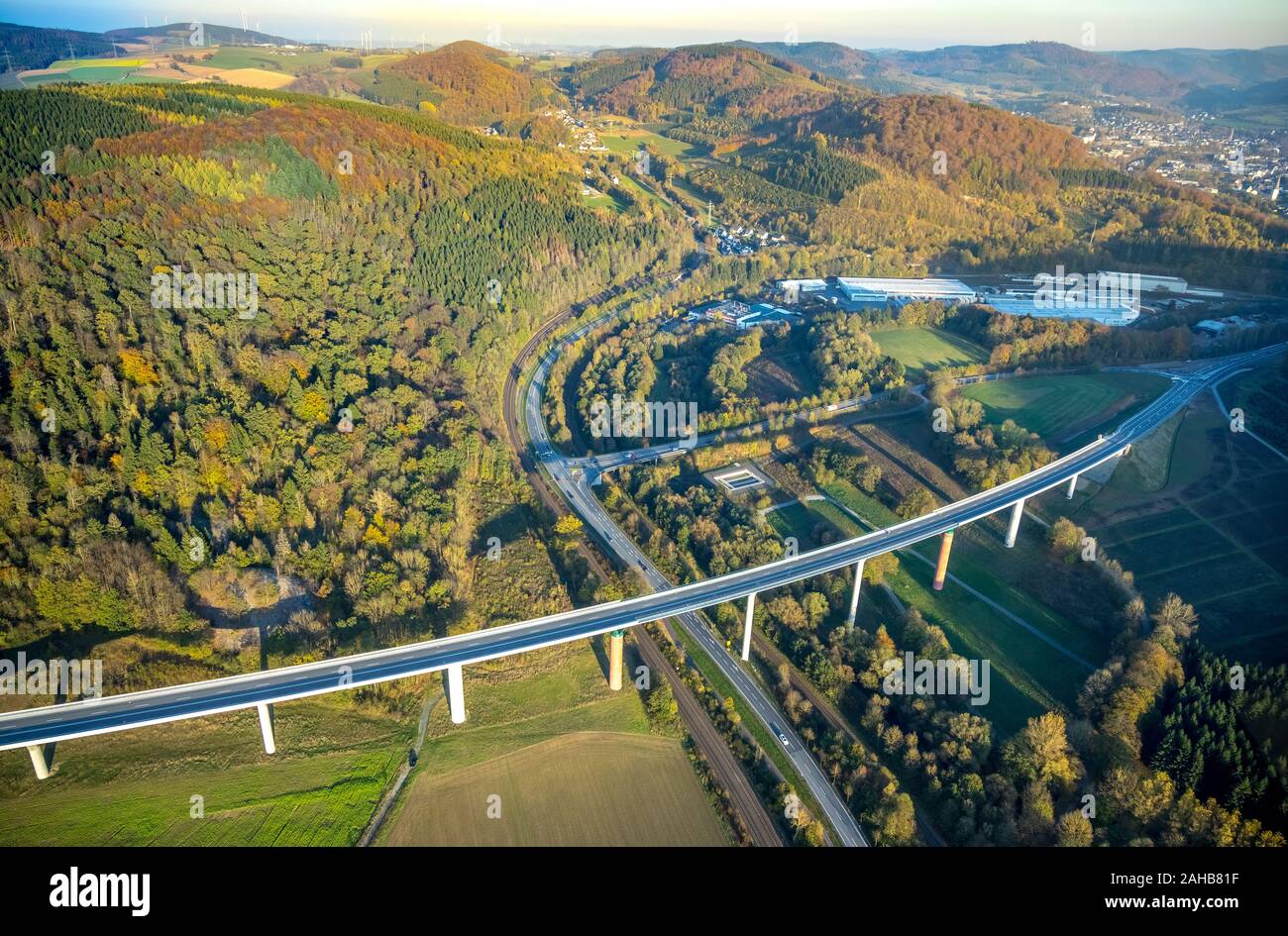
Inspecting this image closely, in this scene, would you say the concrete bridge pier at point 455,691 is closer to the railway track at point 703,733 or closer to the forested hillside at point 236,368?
the forested hillside at point 236,368

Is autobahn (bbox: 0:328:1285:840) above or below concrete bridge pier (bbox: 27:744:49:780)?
above

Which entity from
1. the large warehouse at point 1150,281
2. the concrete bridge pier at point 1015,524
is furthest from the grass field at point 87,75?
the large warehouse at point 1150,281

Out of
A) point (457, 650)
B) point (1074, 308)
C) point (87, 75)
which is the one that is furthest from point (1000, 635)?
point (87, 75)

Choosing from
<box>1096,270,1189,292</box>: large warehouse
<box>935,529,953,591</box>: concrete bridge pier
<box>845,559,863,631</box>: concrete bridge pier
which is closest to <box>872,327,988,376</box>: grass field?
<box>935,529,953,591</box>: concrete bridge pier

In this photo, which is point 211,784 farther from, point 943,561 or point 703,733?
point 943,561

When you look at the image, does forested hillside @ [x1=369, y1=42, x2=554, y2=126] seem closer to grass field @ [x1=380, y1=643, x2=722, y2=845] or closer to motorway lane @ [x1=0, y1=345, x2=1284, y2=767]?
motorway lane @ [x1=0, y1=345, x2=1284, y2=767]

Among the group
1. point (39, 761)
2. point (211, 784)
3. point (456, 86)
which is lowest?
point (211, 784)

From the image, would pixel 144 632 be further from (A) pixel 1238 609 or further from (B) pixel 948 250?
(B) pixel 948 250
